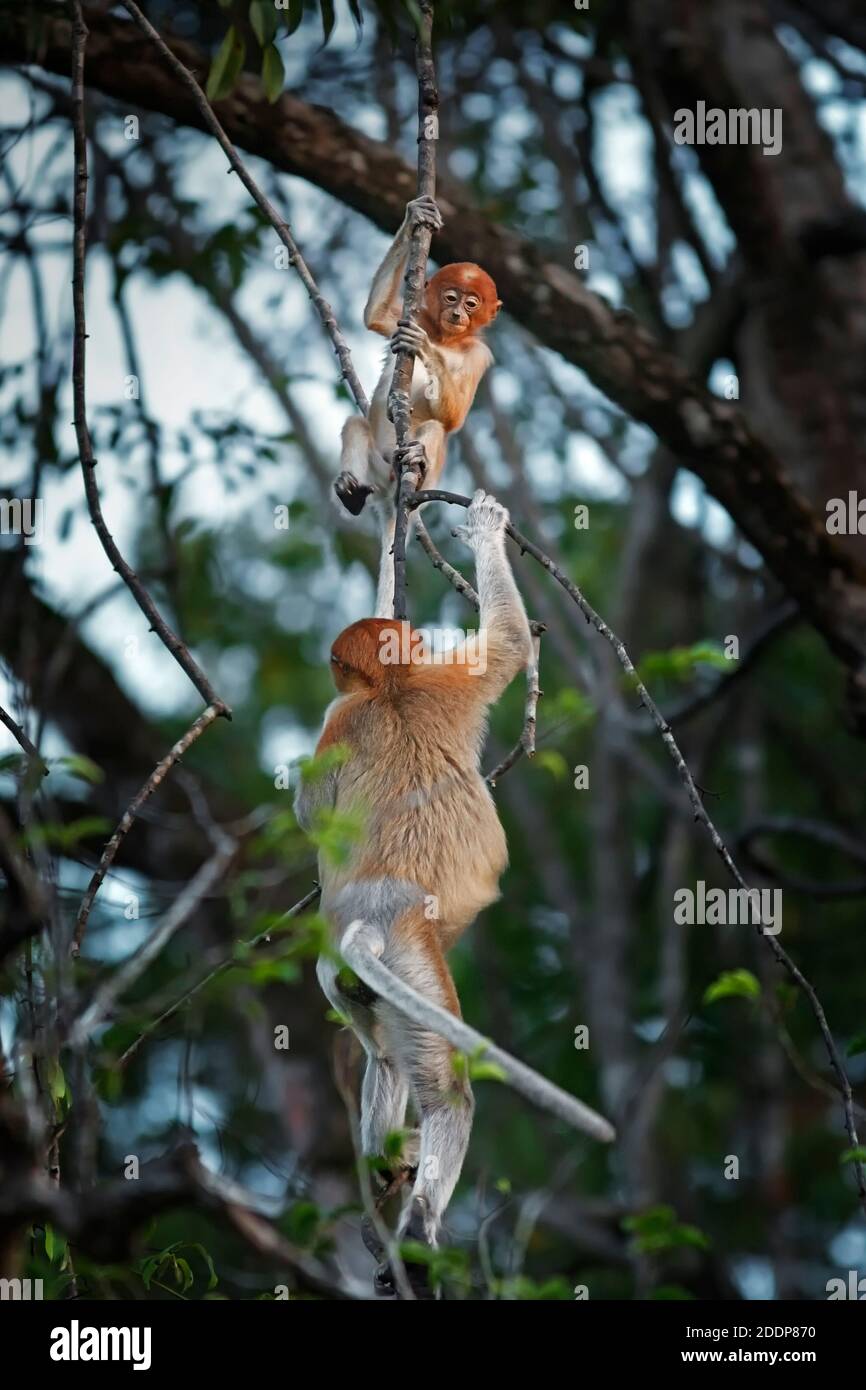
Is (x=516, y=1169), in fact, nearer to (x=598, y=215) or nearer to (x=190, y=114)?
(x=598, y=215)

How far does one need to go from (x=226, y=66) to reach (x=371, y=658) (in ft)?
6.53

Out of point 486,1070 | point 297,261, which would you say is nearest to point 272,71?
point 297,261

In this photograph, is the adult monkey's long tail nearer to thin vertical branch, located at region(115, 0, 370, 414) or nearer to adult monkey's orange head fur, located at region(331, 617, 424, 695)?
adult monkey's orange head fur, located at region(331, 617, 424, 695)

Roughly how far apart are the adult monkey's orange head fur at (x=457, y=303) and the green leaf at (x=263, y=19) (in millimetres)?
1518

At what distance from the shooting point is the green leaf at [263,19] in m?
4.47

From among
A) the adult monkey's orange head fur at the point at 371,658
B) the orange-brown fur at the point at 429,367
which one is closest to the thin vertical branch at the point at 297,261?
the adult monkey's orange head fur at the point at 371,658

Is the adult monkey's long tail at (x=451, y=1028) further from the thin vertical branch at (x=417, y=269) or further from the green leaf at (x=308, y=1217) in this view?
the green leaf at (x=308, y=1217)

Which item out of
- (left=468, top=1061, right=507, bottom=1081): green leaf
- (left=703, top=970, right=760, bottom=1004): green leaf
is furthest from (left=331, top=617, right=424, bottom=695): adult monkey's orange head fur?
(left=703, top=970, right=760, bottom=1004): green leaf

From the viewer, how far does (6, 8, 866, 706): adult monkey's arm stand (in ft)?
19.4

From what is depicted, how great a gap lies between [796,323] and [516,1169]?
6833 mm

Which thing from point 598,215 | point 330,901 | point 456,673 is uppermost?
point 598,215

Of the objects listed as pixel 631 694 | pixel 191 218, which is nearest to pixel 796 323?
pixel 631 694

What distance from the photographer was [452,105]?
34.2 feet
